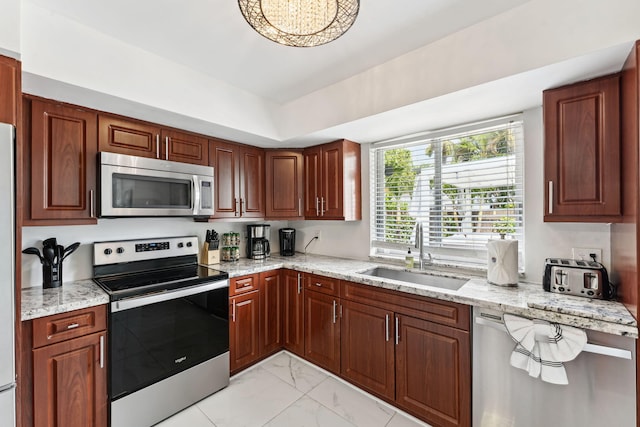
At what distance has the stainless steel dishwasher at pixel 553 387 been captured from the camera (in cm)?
129

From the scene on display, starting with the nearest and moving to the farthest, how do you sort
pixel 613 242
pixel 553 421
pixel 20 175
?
pixel 20 175
pixel 553 421
pixel 613 242

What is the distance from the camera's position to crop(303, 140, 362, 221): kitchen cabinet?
2750 mm

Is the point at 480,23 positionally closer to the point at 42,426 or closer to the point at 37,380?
the point at 37,380

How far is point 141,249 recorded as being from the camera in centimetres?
230

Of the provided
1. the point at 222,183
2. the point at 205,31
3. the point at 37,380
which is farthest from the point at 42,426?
the point at 205,31

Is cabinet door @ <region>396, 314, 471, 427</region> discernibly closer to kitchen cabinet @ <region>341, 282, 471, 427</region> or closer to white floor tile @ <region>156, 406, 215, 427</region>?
kitchen cabinet @ <region>341, 282, 471, 427</region>

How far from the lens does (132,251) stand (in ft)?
7.40

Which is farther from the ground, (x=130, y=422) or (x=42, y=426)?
(x=42, y=426)

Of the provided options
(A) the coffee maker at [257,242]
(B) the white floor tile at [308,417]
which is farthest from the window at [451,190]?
(B) the white floor tile at [308,417]

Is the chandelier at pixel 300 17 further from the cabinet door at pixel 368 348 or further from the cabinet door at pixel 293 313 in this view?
the cabinet door at pixel 293 313

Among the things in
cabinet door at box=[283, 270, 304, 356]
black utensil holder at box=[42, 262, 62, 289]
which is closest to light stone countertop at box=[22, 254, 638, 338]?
black utensil holder at box=[42, 262, 62, 289]

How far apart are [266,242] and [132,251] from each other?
1.25 metres

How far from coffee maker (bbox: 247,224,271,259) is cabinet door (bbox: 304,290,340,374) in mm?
759

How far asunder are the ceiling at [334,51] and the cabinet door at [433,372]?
1458mm
